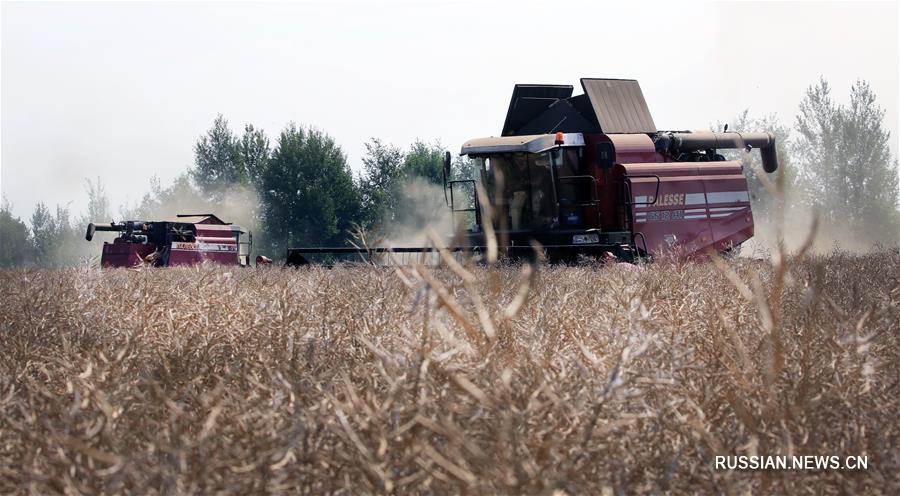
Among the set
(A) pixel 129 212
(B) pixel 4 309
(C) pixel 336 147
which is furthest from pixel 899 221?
(A) pixel 129 212

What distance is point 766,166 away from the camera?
2095 centimetres

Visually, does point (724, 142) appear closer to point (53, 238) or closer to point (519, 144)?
point (519, 144)

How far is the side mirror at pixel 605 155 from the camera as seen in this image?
Answer: 16625 mm

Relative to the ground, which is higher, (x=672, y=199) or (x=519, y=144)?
(x=519, y=144)

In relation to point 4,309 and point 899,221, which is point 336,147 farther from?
point 4,309

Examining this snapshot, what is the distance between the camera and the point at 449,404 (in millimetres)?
2611

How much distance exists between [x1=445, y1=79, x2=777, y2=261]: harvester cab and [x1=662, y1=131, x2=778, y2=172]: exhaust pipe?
31 millimetres

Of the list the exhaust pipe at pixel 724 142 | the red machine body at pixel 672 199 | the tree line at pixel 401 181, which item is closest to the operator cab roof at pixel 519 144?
the red machine body at pixel 672 199

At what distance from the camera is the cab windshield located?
16.9 m

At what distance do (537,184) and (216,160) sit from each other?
57.8 meters

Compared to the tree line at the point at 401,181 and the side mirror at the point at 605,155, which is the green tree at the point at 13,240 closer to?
the tree line at the point at 401,181

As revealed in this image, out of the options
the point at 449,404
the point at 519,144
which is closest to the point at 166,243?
the point at 519,144

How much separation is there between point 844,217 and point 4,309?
60833 millimetres

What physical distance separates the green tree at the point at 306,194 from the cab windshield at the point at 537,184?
4278cm
